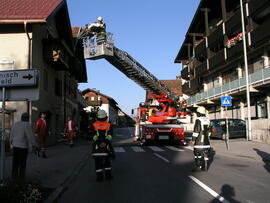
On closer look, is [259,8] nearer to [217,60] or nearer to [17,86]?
[217,60]

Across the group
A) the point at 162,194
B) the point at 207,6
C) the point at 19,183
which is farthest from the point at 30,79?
the point at 207,6

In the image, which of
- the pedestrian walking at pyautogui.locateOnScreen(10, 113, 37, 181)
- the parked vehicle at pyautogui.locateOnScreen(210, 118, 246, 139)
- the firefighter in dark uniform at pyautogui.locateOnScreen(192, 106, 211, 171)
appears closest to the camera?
the pedestrian walking at pyautogui.locateOnScreen(10, 113, 37, 181)

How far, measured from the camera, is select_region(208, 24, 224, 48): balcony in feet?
105

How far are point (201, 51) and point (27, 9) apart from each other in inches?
1029

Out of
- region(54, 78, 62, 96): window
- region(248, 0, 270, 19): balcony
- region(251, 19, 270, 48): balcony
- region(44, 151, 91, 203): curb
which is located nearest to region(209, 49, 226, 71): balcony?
region(251, 19, 270, 48): balcony

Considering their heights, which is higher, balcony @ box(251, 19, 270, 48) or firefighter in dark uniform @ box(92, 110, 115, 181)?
balcony @ box(251, 19, 270, 48)

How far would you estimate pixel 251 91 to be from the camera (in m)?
26.0

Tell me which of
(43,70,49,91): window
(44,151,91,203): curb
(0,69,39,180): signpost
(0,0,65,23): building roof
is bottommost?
(44,151,91,203): curb

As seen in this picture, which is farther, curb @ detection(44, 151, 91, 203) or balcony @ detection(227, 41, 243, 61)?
balcony @ detection(227, 41, 243, 61)

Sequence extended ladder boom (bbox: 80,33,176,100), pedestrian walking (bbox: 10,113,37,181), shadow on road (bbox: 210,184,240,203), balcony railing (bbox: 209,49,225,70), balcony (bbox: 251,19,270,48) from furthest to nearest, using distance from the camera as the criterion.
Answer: balcony railing (bbox: 209,49,225,70), extended ladder boom (bbox: 80,33,176,100), balcony (bbox: 251,19,270,48), pedestrian walking (bbox: 10,113,37,181), shadow on road (bbox: 210,184,240,203)

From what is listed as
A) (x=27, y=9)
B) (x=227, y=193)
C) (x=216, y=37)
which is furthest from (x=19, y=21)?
(x=216, y=37)

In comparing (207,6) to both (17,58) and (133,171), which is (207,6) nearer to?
(17,58)

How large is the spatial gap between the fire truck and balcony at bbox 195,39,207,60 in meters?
12.9

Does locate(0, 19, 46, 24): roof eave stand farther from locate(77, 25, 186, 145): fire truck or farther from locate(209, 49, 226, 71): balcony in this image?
locate(209, 49, 226, 71): balcony
